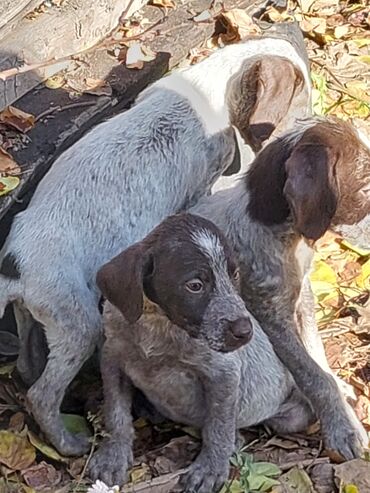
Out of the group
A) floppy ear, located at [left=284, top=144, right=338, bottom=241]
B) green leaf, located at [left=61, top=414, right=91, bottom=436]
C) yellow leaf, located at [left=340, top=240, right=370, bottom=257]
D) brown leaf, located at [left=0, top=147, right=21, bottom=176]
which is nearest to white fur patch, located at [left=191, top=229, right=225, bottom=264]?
floppy ear, located at [left=284, top=144, right=338, bottom=241]

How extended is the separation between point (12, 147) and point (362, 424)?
2102mm

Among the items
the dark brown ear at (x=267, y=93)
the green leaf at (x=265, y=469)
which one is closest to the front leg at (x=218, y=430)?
the green leaf at (x=265, y=469)

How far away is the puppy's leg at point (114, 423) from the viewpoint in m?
4.95

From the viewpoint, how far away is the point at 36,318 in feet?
16.6

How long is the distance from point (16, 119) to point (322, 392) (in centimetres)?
204

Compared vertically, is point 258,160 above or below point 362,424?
above

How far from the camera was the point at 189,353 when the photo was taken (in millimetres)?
4867

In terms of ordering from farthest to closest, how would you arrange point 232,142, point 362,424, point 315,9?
1. point 315,9
2. point 232,142
3. point 362,424

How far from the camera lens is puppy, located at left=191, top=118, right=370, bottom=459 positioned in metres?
4.79

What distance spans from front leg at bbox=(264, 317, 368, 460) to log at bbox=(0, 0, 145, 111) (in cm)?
188

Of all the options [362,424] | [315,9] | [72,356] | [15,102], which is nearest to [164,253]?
[72,356]

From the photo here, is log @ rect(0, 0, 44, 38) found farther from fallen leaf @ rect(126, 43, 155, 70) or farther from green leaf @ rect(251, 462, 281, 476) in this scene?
green leaf @ rect(251, 462, 281, 476)

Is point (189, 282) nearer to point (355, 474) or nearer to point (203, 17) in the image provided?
point (355, 474)

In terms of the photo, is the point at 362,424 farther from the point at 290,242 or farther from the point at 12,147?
the point at 12,147
